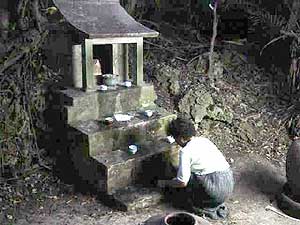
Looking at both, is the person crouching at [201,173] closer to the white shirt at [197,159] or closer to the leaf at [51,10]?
the white shirt at [197,159]

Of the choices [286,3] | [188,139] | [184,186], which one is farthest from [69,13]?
[286,3]

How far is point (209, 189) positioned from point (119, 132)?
1.18 meters

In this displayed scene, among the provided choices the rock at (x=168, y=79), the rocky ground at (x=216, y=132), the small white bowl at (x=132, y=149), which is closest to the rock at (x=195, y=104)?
the rocky ground at (x=216, y=132)

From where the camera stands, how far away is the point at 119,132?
445 cm

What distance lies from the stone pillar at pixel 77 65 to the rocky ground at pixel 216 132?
1067mm

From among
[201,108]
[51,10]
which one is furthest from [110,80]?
[201,108]

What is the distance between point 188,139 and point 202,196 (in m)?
0.56

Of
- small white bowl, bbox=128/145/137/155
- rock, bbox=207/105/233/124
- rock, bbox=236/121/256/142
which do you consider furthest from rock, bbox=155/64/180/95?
small white bowl, bbox=128/145/137/155

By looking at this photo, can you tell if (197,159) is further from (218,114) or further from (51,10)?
(51,10)

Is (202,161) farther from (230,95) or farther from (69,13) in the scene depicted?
(230,95)

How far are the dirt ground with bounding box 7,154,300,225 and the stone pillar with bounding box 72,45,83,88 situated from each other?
1.33 metres

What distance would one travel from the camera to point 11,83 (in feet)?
15.2

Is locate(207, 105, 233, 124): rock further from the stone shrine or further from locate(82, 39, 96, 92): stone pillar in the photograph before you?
locate(82, 39, 96, 92): stone pillar

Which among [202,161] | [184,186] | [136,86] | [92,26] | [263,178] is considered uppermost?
[92,26]
